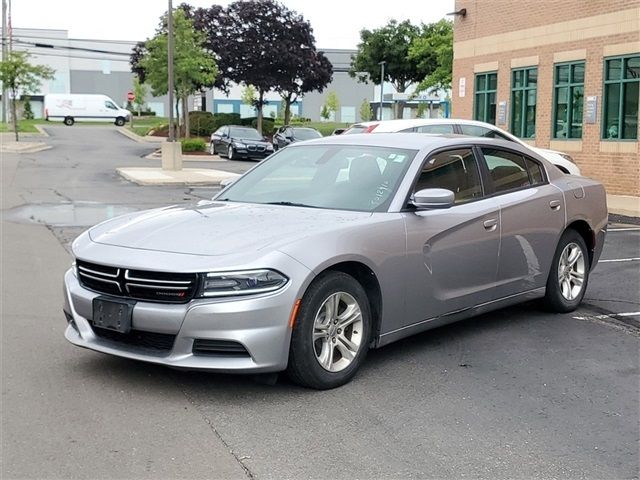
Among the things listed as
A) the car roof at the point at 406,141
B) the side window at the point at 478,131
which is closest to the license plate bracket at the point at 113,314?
the car roof at the point at 406,141

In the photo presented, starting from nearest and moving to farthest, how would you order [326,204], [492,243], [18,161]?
[326,204]
[492,243]
[18,161]

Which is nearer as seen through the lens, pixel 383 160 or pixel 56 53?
pixel 383 160

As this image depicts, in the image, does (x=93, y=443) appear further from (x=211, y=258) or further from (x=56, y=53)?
(x=56, y=53)

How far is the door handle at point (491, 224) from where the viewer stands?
6270 mm

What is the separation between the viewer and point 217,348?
473 cm

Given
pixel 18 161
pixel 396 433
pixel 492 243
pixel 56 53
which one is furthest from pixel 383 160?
pixel 56 53

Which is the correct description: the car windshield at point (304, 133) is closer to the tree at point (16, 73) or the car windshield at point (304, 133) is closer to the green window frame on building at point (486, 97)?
the green window frame on building at point (486, 97)

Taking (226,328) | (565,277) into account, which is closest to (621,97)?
(565,277)

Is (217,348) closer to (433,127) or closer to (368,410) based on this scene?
(368,410)

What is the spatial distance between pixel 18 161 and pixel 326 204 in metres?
26.1

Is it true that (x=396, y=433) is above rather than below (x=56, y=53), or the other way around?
below

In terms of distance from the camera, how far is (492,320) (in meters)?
7.12

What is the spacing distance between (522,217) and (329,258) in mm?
2300

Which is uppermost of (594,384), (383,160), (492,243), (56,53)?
(56,53)
